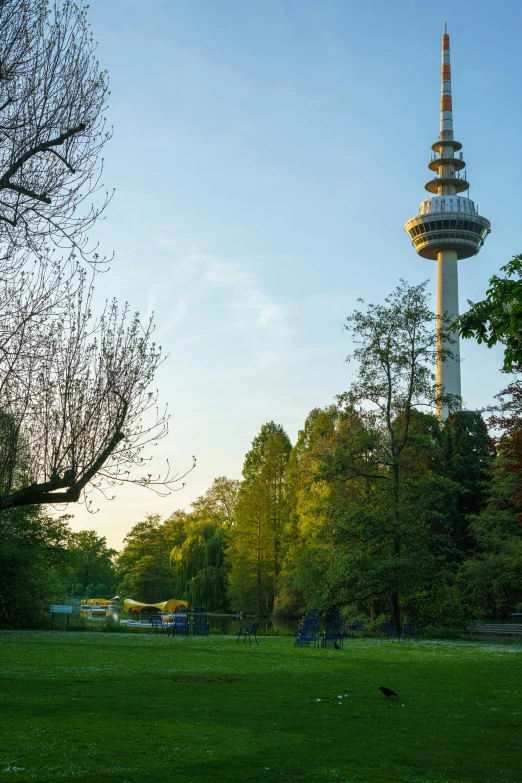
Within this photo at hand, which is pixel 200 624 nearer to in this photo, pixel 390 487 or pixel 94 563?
pixel 390 487

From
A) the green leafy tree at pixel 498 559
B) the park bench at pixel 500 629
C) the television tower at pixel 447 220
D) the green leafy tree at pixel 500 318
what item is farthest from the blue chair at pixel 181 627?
the television tower at pixel 447 220

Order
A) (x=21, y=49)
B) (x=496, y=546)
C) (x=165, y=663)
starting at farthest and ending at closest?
(x=496, y=546) < (x=165, y=663) < (x=21, y=49)

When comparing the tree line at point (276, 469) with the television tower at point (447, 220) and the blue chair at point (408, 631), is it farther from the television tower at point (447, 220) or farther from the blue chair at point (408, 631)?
the television tower at point (447, 220)

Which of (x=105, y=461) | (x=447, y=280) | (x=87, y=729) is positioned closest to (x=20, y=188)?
(x=105, y=461)

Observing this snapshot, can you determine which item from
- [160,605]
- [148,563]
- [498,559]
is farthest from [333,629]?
[148,563]

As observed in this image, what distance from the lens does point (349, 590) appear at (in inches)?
1109

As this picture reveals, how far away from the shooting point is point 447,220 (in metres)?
83.8

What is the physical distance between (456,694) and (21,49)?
35.2 ft

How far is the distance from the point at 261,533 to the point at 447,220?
1639 inches

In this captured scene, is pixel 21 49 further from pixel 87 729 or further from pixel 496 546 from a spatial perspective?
pixel 496 546

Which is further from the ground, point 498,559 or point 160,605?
point 498,559

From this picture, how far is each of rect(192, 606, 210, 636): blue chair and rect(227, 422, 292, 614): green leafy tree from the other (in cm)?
3155

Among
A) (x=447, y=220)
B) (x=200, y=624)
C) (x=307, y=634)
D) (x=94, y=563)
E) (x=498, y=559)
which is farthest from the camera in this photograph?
(x=94, y=563)

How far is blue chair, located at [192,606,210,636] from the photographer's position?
89.4 feet
